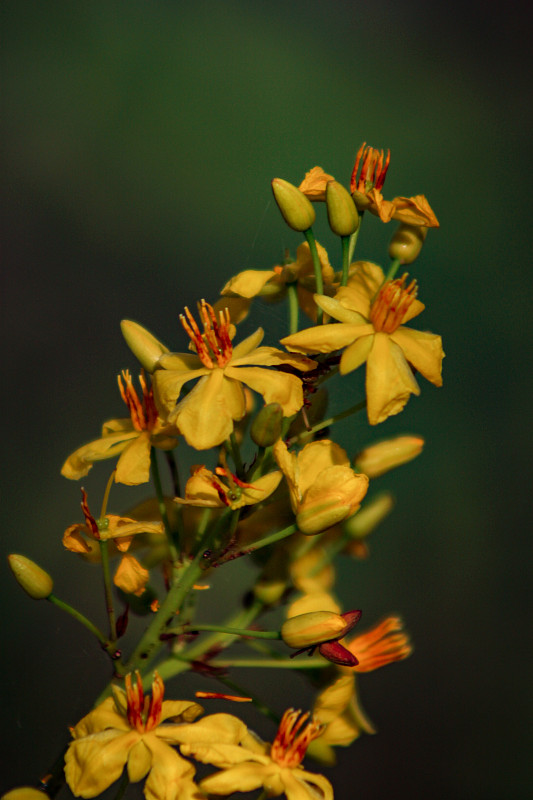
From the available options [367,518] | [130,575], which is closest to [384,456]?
[367,518]

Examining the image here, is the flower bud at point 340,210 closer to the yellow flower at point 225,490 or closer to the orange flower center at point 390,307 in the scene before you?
the orange flower center at point 390,307

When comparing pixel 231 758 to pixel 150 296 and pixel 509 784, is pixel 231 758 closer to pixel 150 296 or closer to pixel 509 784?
pixel 150 296

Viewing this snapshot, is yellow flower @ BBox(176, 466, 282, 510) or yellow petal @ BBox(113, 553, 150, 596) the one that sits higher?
yellow flower @ BBox(176, 466, 282, 510)

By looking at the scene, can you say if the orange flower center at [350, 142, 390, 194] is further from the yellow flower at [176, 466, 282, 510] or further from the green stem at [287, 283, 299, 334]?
the yellow flower at [176, 466, 282, 510]

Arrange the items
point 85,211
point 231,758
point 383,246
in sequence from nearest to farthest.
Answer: point 231,758, point 383,246, point 85,211

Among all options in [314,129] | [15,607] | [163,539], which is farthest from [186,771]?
[314,129]

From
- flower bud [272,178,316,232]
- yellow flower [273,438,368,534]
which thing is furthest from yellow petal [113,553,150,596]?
flower bud [272,178,316,232]

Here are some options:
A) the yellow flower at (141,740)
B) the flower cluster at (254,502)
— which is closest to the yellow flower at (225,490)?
the flower cluster at (254,502)
